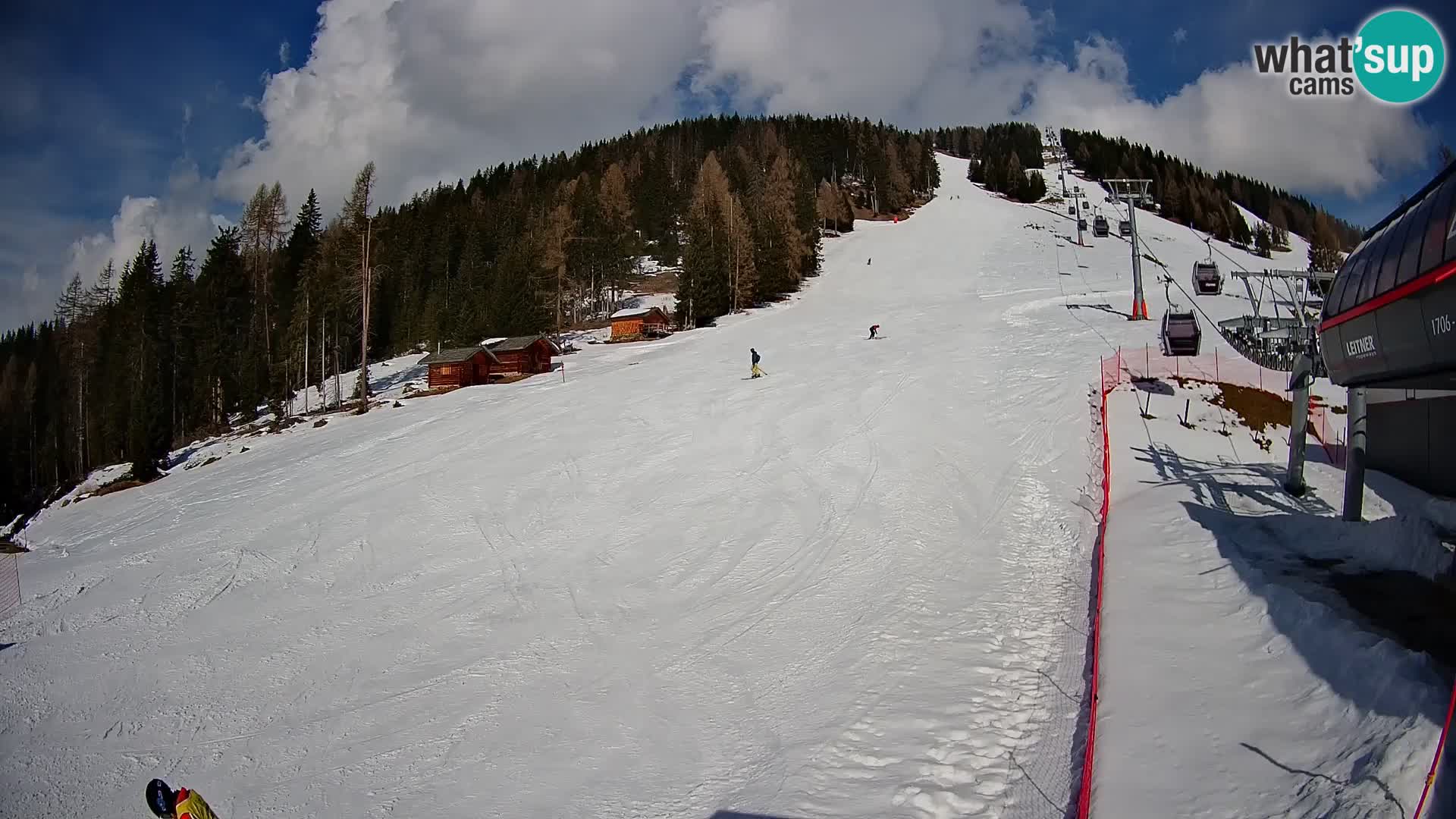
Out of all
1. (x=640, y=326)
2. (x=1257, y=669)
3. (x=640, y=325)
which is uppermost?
(x=640, y=325)

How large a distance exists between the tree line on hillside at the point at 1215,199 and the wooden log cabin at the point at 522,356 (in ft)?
227

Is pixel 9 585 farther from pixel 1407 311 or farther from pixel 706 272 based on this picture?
pixel 706 272

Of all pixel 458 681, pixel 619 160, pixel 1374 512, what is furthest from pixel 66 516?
pixel 619 160

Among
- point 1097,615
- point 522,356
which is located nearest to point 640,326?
point 522,356

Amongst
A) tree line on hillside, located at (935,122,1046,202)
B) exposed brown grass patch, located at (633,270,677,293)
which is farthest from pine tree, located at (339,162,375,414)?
tree line on hillside, located at (935,122,1046,202)

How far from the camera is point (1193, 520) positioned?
1241cm

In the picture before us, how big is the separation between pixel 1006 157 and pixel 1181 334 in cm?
14523

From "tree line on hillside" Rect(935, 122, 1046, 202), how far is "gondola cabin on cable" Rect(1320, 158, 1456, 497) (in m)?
115

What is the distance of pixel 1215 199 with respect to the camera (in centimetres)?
10562

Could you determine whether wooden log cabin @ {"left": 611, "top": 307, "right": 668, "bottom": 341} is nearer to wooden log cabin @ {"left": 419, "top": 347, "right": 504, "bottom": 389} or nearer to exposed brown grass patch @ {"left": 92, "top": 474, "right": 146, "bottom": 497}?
wooden log cabin @ {"left": 419, "top": 347, "right": 504, "bottom": 389}

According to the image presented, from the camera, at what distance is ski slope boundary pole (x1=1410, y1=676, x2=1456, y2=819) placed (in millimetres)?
4789

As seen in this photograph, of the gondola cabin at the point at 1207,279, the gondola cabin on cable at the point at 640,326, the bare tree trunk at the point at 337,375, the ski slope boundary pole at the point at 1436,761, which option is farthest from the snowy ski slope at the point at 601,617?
the gondola cabin on cable at the point at 640,326

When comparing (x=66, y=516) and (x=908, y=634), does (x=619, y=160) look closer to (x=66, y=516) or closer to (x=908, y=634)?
(x=66, y=516)

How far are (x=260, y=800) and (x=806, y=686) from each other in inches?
277
